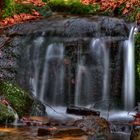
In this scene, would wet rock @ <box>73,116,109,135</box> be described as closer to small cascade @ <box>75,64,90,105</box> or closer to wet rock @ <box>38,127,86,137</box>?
wet rock @ <box>38,127,86,137</box>

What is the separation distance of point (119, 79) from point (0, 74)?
9.08ft

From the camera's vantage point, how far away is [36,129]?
7.06m

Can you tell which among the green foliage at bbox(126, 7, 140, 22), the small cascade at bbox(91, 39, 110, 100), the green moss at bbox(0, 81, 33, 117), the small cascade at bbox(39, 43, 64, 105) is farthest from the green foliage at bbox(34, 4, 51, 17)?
the green moss at bbox(0, 81, 33, 117)

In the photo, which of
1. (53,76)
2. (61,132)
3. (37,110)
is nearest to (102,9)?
(53,76)

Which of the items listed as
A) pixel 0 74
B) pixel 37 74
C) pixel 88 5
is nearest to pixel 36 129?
pixel 0 74

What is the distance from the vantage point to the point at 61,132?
673cm

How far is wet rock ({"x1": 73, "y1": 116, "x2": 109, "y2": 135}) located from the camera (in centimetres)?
695

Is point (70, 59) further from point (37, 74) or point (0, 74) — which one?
point (0, 74)

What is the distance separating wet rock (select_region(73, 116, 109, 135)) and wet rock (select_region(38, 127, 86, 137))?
0.52 feet

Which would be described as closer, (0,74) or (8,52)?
(0,74)

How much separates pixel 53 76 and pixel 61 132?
12.4ft

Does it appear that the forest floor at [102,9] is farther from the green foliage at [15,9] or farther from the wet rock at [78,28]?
the wet rock at [78,28]

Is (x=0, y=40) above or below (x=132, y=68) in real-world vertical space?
above

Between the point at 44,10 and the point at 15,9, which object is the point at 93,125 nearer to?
the point at 15,9
